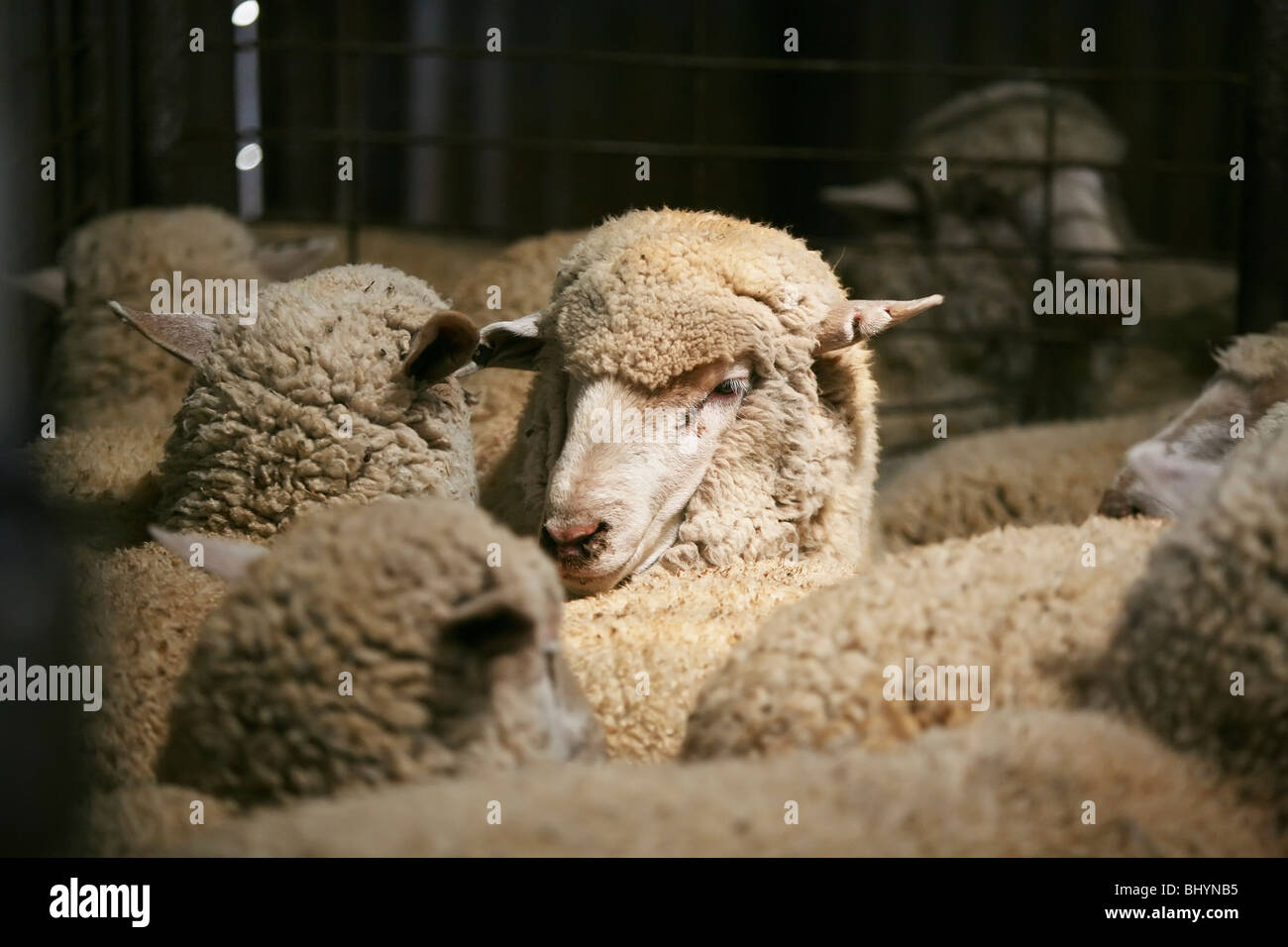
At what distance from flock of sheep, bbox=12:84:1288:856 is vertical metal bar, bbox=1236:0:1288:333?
133cm

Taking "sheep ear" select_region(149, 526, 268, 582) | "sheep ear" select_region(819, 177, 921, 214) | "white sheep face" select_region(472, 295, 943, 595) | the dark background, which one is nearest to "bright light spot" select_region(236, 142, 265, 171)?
the dark background

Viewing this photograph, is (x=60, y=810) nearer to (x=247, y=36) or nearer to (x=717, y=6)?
(x=247, y=36)

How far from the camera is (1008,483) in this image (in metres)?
5.06

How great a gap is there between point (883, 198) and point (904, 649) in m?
4.84

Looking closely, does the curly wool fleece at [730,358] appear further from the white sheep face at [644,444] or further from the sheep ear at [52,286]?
the sheep ear at [52,286]

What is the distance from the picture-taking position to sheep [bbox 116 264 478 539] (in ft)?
9.85

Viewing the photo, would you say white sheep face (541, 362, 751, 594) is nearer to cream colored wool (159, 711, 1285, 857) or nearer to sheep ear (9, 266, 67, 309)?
cream colored wool (159, 711, 1285, 857)

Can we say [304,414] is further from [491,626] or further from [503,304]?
[503,304]

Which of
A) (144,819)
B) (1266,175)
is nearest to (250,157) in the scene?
(1266,175)

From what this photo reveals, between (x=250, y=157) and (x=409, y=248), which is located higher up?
(x=250, y=157)
